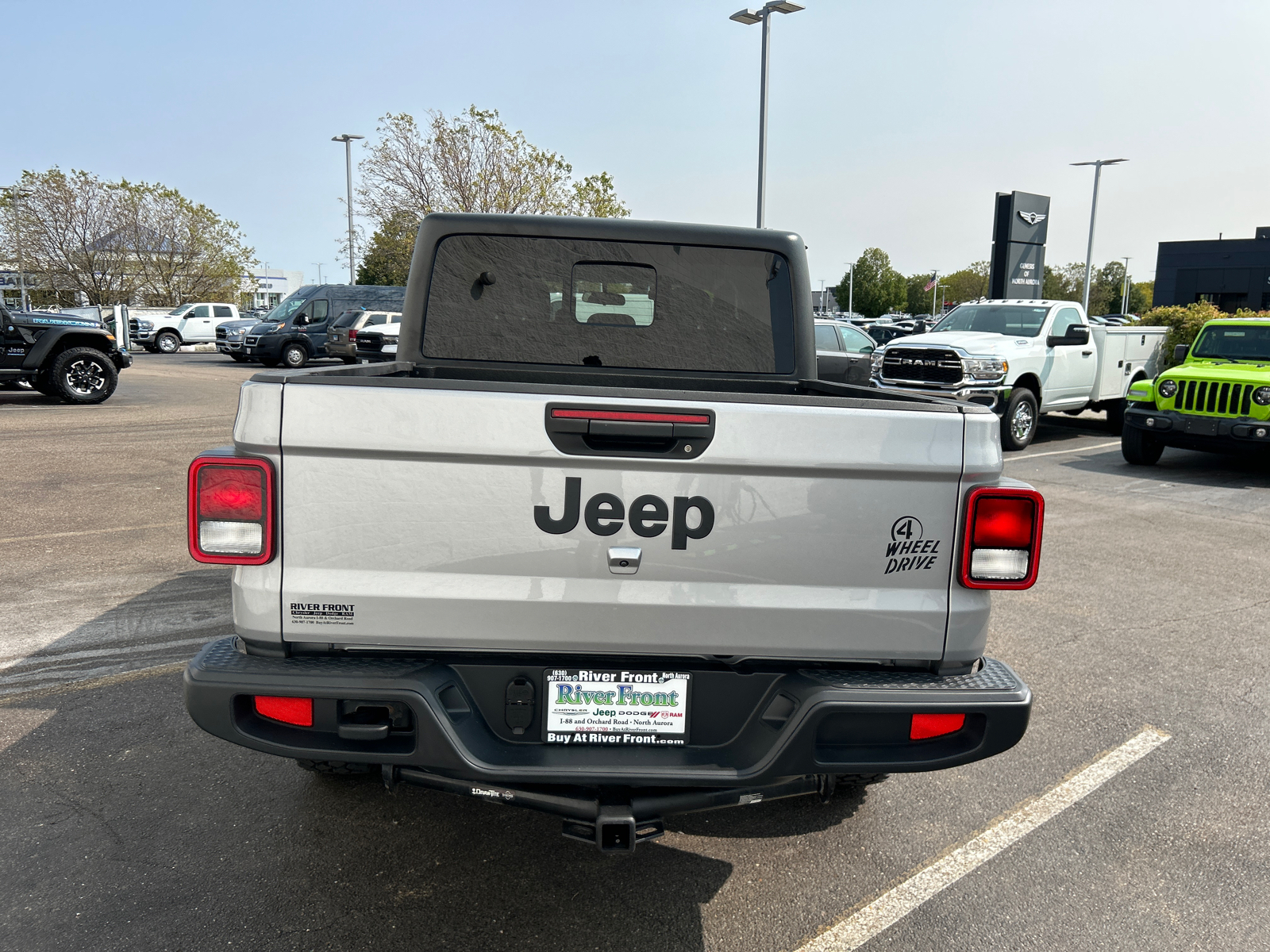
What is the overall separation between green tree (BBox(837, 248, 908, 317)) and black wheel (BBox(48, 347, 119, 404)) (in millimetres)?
95492

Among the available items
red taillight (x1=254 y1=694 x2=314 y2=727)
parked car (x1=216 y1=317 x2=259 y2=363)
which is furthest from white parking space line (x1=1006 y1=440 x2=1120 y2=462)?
parked car (x1=216 y1=317 x2=259 y2=363)

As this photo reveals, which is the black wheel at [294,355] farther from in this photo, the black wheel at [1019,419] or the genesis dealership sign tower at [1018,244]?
the black wheel at [1019,419]

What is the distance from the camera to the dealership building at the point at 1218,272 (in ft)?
180

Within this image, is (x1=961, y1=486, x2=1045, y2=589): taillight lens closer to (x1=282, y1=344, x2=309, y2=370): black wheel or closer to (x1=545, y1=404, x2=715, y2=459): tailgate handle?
(x1=545, y1=404, x2=715, y2=459): tailgate handle

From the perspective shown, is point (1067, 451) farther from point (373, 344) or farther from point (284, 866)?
point (284, 866)

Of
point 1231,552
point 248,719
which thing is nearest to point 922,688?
point 248,719

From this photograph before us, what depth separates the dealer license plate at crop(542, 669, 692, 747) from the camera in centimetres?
237

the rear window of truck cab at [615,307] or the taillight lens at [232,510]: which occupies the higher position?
the rear window of truck cab at [615,307]

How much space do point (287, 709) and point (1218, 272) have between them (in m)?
67.2

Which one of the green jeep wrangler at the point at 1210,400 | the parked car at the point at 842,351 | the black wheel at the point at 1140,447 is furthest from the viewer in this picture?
the parked car at the point at 842,351

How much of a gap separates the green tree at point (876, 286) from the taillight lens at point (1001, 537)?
10517 centimetres

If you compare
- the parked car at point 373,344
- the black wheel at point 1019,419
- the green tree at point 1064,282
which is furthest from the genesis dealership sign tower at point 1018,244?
the green tree at point 1064,282

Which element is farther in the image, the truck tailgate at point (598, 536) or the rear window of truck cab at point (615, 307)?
the rear window of truck cab at point (615, 307)

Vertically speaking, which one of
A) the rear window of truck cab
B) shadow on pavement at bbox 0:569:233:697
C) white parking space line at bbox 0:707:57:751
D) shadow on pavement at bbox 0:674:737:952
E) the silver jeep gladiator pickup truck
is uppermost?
the rear window of truck cab
